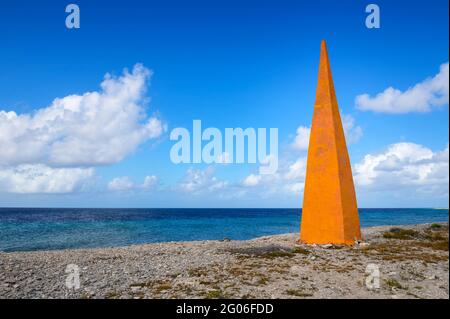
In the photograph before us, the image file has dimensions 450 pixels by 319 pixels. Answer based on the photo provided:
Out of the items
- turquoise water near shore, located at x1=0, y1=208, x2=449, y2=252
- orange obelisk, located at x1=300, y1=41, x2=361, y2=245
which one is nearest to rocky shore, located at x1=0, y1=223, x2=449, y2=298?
orange obelisk, located at x1=300, y1=41, x2=361, y2=245

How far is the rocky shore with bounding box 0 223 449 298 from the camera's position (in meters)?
8.94

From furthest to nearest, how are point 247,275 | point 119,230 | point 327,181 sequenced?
point 119,230 → point 327,181 → point 247,275

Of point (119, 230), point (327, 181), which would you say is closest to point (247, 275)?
point (327, 181)

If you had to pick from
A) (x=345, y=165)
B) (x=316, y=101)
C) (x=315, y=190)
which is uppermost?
(x=316, y=101)

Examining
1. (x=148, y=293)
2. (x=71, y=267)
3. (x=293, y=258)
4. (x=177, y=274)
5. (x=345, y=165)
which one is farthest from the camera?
(x=345, y=165)

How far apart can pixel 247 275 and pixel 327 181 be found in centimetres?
Result: 795

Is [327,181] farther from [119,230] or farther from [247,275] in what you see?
[119,230]

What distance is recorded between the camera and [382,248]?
51.6 ft

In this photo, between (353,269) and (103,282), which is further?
(353,269)

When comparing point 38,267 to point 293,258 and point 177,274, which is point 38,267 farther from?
point 293,258

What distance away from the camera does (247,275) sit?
10.7 m

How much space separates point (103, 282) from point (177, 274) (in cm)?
235

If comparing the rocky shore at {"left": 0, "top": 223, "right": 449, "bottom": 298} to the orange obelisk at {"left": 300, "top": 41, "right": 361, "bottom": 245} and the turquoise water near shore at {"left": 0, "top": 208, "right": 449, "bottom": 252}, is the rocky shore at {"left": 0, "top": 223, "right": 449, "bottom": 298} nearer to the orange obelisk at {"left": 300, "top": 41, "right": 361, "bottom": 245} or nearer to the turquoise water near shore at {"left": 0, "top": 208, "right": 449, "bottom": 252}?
the orange obelisk at {"left": 300, "top": 41, "right": 361, "bottom": 245}
